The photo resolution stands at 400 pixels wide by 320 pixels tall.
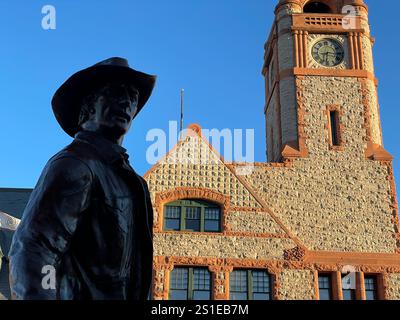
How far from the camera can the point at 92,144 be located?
335 cm

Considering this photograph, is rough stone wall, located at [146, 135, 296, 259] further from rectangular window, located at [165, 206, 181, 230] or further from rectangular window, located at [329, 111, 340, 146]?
rectangular window, located at [329, 111, 340, 146]

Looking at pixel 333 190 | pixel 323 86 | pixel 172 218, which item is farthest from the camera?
pixel 323 86

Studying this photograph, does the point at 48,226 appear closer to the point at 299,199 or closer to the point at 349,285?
the point at 349,285

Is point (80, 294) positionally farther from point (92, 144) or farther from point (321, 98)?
point (321, 98)

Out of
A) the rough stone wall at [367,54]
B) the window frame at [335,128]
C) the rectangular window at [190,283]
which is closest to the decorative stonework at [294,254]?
the rectangular window at [190,283]

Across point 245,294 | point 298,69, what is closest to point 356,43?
point 298,69

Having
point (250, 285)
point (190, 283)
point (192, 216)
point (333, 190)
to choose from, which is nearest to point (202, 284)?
point (190, 283)

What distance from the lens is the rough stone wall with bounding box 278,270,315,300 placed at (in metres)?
21.4

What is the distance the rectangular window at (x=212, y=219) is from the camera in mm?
22311

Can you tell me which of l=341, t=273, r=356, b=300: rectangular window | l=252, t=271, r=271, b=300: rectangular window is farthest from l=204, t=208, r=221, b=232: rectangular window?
l=341, t=273, r=356, b=300: rectangular window

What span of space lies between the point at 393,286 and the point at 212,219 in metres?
6.92

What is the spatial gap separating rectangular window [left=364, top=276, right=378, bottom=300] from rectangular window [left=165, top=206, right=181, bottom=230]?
7.13 metres

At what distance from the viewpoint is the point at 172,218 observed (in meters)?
22.4
